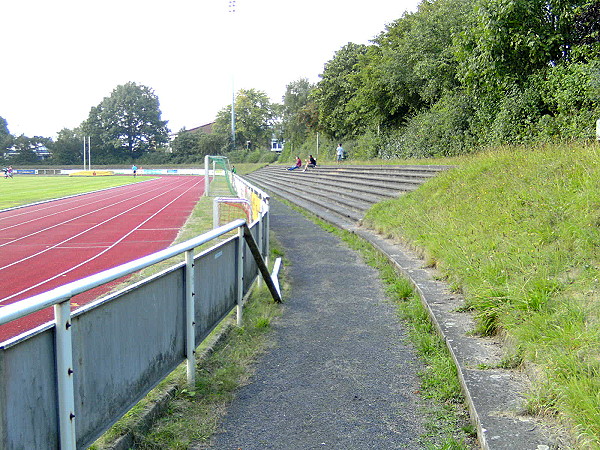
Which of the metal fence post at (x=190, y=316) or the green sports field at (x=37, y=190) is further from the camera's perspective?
the green sports field at (x=37, y=190)

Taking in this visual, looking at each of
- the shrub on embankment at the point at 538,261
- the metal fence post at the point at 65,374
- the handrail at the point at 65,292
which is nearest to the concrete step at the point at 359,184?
the shrub on embankment at the point at 538,261

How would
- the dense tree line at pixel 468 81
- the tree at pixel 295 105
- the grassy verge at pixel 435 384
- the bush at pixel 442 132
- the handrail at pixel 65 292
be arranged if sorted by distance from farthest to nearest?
the tree at pixel 295 105 → the bush at pixel 442 132 → the dense tree line at pixel 468 81 → the grassy verge at pixel 435 384 → the handrail at pixel 65 292

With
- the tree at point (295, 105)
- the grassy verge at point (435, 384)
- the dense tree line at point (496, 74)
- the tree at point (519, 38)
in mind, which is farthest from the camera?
the tree at point (295, 105)

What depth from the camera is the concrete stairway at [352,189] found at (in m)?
15.8

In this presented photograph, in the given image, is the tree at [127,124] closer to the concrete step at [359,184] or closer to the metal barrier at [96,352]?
the concrete step at [359,184]

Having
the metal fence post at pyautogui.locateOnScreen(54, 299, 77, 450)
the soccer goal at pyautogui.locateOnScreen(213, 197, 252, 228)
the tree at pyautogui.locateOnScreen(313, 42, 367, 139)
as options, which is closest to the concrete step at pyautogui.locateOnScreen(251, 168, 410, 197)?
the soccer goal at pyautogui.locateOnScreen(213, 197, 252, 228)

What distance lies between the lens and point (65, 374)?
254cm

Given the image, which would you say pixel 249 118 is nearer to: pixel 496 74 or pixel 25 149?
pixel 25 149

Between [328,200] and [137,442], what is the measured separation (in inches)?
712

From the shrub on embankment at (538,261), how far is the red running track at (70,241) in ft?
17.2

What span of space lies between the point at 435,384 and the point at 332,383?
834 mm

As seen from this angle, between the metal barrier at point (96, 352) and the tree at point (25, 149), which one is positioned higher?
the tree at point (25, 149)

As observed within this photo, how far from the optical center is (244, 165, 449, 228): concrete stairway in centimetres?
1579

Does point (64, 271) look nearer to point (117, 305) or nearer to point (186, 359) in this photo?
point (186, 359)
